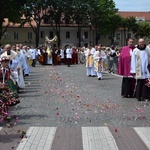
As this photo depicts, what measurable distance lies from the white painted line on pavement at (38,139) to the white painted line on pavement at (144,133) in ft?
5.67

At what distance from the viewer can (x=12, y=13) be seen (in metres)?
29.7

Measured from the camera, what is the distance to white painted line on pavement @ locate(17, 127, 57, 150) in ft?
24.0

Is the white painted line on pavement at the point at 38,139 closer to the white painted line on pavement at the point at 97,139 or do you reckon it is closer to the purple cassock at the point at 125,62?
the white painted line on pavement at the point at 97,139

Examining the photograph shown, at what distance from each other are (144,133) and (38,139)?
217cm

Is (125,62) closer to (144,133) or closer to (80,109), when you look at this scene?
(80,109)

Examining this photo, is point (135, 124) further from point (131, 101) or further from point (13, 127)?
point (131, 101)

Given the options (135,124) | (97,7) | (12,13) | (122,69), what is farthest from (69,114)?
(97,7)

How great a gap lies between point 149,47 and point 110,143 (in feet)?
21.1

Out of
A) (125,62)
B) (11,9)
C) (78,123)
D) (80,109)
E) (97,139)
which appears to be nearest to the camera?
(97,139)

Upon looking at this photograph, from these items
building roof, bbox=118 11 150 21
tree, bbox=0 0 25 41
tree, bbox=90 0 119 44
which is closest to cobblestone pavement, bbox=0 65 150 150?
tree, bbox=0 0 25 41

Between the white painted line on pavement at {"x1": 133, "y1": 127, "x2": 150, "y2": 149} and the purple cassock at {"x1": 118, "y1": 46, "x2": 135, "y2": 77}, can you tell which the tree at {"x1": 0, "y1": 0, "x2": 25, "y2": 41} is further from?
the white painted line on pavement at {"x1": 133, "y1": 127, "x2": 150, "y2": 149}

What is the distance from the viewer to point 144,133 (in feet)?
27.5

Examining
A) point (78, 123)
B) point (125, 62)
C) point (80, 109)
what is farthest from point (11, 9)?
point (78, 123)

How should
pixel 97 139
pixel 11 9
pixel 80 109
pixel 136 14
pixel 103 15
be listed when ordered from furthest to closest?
1. pixel 136 14
2. pixel 103 15
3. pixel 11 9
4. pixel 80 109
5. pixel 97 139
